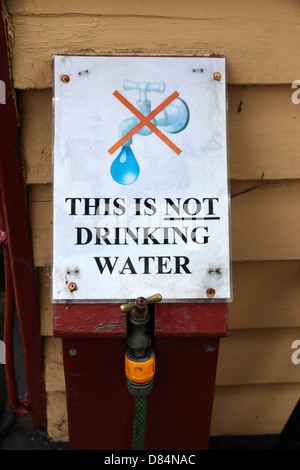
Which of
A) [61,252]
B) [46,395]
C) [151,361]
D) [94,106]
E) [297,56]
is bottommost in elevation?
[46,395]

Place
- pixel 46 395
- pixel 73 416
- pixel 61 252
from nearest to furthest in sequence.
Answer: pixel 61 252
pixel 73 416
pixel 46 395

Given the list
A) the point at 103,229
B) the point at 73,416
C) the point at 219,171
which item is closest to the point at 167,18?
the point at 219,171

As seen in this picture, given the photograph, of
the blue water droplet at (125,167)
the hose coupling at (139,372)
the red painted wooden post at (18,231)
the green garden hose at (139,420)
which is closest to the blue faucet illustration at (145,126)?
the blue water droplet at (125,167)

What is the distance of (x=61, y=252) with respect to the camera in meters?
0.89

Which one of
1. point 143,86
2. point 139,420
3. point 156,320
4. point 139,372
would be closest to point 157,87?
point 143,86

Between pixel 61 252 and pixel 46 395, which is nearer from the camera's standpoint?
pixel 61 252

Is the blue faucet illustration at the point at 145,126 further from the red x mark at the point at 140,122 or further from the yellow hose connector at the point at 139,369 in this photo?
the yellow hose connector at the point at 139,369

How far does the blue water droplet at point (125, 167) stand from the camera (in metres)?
0.89

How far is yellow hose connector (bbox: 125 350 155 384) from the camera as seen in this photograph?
2.90ft

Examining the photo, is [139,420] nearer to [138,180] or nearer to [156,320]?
[156,320]

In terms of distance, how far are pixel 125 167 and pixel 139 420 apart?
1.86 feet

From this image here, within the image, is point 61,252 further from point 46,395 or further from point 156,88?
point 46,395

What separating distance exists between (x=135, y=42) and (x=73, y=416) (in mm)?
899

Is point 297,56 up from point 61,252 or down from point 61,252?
up
